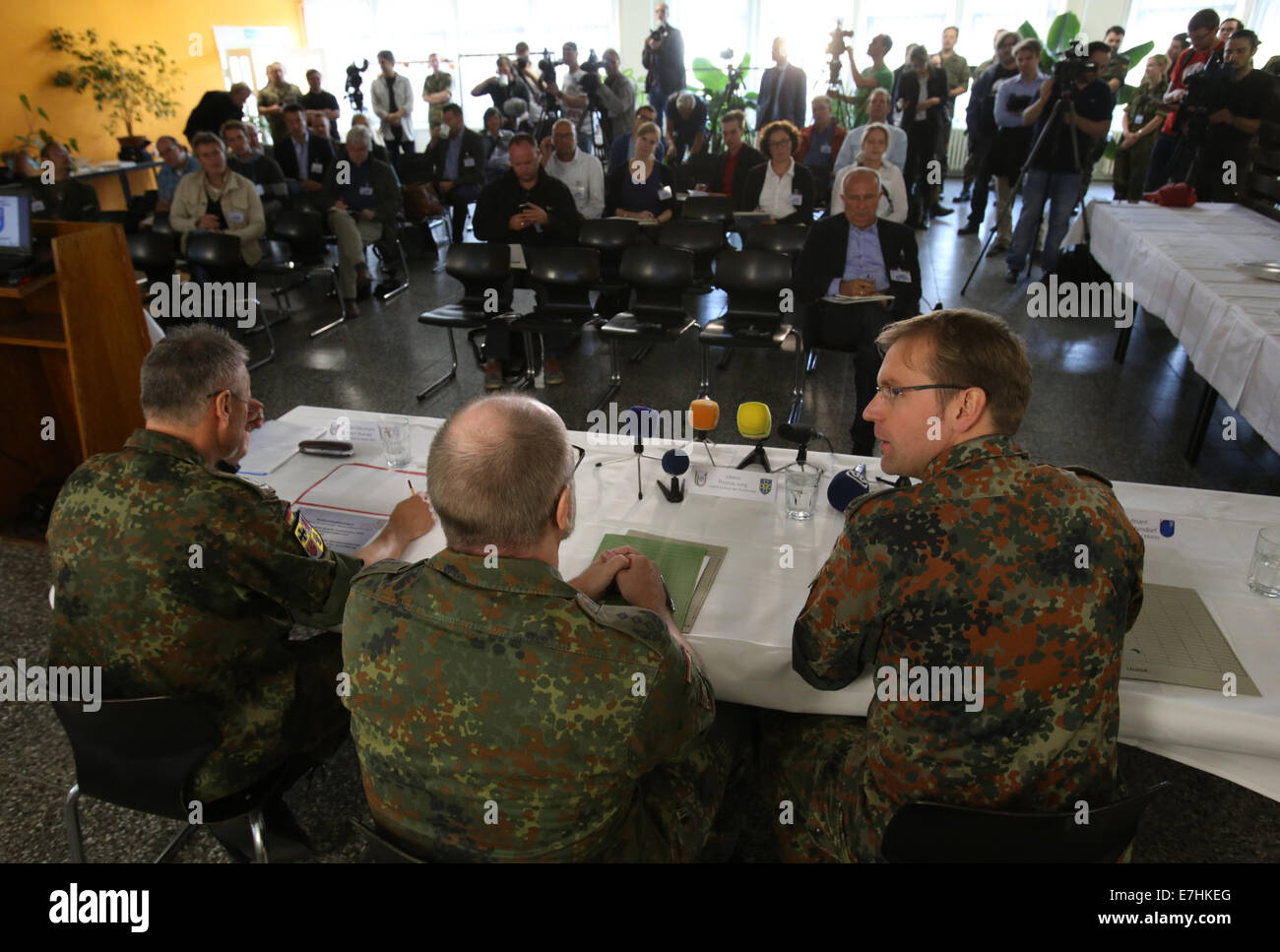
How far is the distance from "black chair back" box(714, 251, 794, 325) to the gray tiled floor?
1.41 ft

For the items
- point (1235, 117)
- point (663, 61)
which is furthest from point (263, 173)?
point (1235, 117)

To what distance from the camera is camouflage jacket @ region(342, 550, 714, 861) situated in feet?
3.59

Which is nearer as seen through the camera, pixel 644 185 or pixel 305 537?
pixel 305 537

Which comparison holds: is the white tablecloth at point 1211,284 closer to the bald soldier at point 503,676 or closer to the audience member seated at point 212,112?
the bald soldier at point 503,676

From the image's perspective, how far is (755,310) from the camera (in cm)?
468

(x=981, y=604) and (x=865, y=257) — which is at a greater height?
(x=865, y=257)

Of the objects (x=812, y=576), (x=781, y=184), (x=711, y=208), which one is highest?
(x=781, y=184)

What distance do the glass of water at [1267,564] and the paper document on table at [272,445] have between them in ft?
8.08

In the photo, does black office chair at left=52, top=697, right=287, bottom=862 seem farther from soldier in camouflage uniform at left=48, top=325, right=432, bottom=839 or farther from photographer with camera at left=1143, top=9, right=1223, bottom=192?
photographer with camera at left=1143, top=9, right=1223, bottom=192

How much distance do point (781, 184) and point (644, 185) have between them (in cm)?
103

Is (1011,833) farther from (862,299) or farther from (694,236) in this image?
(694,236)

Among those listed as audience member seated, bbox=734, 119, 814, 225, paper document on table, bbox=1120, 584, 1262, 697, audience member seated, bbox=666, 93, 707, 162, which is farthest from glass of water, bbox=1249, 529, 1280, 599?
audience member seated, bbox=666, 93, 707, 162
